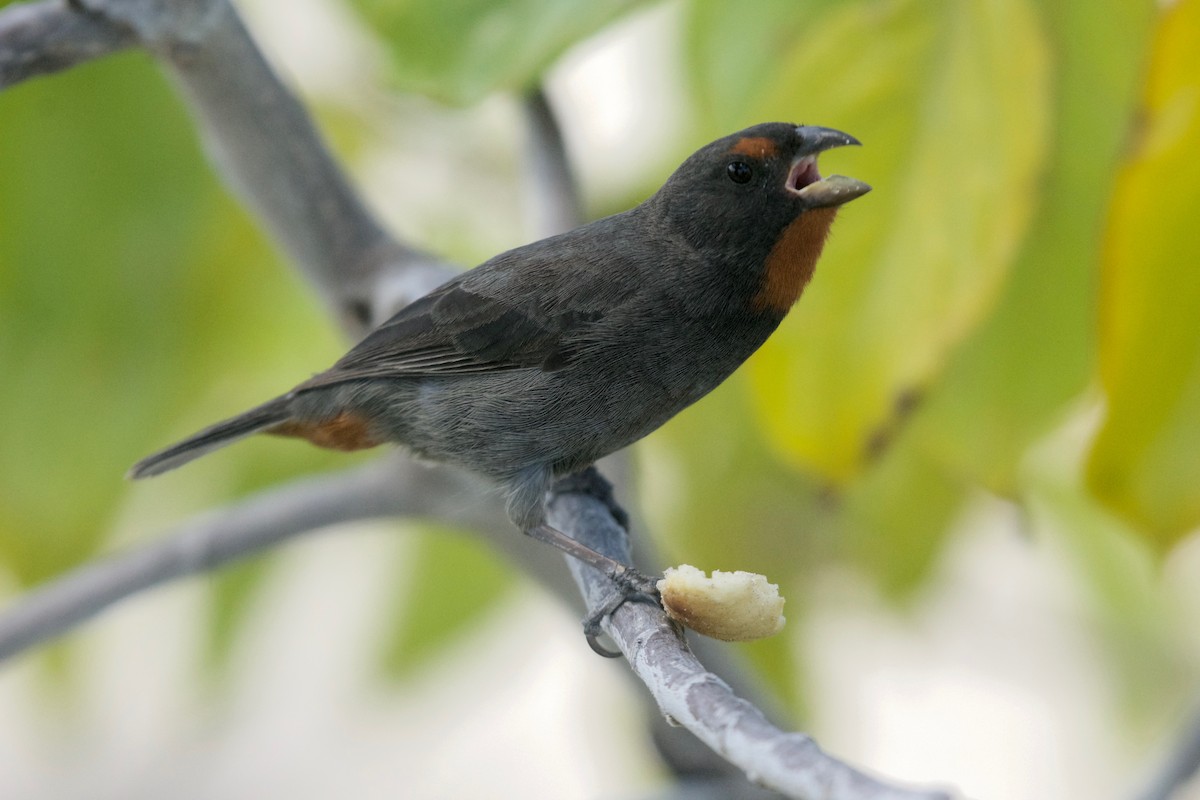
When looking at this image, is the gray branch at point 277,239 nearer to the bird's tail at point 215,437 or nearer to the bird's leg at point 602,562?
the bird's leg at point 602,562

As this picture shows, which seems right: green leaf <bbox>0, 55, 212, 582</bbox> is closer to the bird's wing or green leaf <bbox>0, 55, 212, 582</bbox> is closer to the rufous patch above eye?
the bird's wing

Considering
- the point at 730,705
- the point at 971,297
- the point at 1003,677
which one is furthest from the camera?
the point at 1003,677

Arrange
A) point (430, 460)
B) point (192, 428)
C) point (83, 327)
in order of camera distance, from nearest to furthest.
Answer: point (430, 460)
point (83, 327)
point (192, 428)

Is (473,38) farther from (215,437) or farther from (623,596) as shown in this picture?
(623,596)

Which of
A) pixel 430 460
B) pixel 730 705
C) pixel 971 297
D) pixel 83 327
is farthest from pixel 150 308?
pixel 730 705

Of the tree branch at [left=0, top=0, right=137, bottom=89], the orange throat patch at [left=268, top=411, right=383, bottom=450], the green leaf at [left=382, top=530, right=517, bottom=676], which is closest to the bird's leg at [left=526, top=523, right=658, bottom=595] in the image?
the orange throat patch at [left=268, top=411, right=383, bottom=450]

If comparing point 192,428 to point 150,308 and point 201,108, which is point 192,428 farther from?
point 201,108
